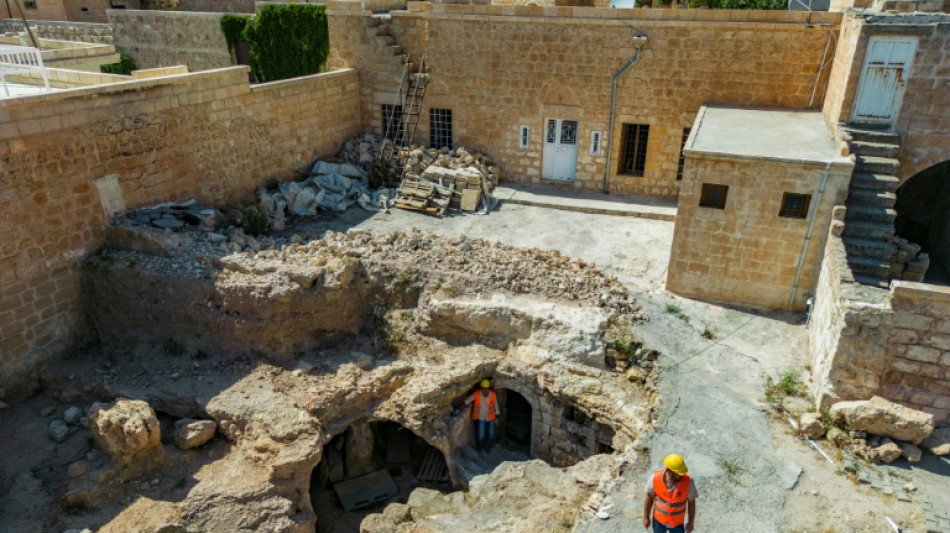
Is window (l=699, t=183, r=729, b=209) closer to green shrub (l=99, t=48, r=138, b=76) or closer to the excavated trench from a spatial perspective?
the excavated trench

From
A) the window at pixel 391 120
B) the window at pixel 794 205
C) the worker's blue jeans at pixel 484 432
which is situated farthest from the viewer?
the window at pixel 391 120

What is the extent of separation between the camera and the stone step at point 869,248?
11023mm

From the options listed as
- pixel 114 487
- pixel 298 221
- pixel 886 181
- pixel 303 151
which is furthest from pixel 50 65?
pixel 886 181

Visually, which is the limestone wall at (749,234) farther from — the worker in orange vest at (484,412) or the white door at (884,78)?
the worker in orange vest at (484,412)

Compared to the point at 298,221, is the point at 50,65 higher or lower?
higher

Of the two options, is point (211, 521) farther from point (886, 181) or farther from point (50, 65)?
point (50, 65)

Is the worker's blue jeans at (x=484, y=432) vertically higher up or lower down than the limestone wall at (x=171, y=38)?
lower down

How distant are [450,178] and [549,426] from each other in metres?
7.61

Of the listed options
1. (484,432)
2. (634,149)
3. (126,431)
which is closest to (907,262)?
(634,149)

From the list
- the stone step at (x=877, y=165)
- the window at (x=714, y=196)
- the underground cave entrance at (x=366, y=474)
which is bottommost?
the underground cave entrance at (x=366, y=474)

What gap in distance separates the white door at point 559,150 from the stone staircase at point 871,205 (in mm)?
6954

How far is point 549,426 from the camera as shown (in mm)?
11508

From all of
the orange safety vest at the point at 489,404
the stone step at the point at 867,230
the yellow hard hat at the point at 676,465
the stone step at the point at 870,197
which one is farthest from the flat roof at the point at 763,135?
the yellow hard hat at the point at 676,465

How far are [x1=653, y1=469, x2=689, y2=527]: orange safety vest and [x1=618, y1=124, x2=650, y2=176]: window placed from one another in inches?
456
